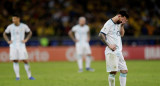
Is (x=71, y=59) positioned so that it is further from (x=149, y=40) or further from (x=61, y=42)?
(x=149, y=40)

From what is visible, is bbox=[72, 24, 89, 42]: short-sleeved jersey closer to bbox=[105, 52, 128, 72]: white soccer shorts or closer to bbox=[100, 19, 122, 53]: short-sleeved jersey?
bbox=[100, 19, 122, 53]: short-sleeved jersey

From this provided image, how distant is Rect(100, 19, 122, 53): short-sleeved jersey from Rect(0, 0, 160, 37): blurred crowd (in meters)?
17.2

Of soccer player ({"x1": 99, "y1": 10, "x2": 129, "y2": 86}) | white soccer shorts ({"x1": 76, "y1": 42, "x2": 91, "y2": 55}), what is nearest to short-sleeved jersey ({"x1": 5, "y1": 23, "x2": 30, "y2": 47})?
white soccer shorts ({"x1": 76, "y1": 42, "x2": 91, "y2": 55})

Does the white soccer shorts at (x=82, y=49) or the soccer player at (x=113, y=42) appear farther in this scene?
the white soccer shorts at (x=82, y=49)

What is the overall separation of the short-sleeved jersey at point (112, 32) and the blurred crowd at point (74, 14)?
677 inches

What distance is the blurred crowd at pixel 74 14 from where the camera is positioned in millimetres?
28500

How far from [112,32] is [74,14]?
20120mm

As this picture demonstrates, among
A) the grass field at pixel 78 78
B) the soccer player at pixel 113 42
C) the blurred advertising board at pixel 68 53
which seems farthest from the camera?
the blurred advertising board at pixel 68 53

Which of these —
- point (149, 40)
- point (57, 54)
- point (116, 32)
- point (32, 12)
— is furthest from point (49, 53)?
point (116, 32)

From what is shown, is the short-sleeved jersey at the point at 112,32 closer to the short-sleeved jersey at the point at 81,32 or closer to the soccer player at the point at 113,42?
the soccer player at the point at 113,42

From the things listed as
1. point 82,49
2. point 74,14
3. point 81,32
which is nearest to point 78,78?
point 82,49

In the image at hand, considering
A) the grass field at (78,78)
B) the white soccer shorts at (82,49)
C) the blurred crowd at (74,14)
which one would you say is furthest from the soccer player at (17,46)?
the blurred crowd at (74,14)

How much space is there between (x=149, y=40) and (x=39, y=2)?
34.9ft

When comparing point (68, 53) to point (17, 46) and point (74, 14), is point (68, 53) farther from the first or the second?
point (17, 46)
